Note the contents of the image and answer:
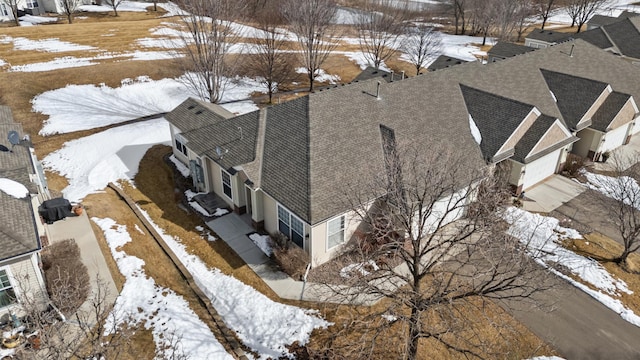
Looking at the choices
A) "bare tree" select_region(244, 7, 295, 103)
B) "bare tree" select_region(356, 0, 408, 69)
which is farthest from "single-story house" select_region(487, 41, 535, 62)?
"bare tree" select_region(244, 7, 295, 103)

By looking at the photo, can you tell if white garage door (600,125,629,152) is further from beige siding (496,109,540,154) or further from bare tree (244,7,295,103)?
bare tree (244,7,295,103)

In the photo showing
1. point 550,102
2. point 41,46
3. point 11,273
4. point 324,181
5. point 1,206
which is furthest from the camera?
point 41,46

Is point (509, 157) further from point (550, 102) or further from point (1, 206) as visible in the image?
point (1, 206)

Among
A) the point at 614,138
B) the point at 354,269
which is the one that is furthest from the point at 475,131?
the point at 614,138

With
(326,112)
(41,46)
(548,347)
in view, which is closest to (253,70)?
(41,46)

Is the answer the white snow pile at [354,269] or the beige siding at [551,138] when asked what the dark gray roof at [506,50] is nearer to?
the beige siding at [551,138]

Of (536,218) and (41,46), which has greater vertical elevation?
(41,46)

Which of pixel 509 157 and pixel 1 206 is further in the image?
pixel 509 157

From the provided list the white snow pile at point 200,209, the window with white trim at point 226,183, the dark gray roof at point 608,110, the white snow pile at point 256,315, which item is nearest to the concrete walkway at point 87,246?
the white snow pile at point 256,315
